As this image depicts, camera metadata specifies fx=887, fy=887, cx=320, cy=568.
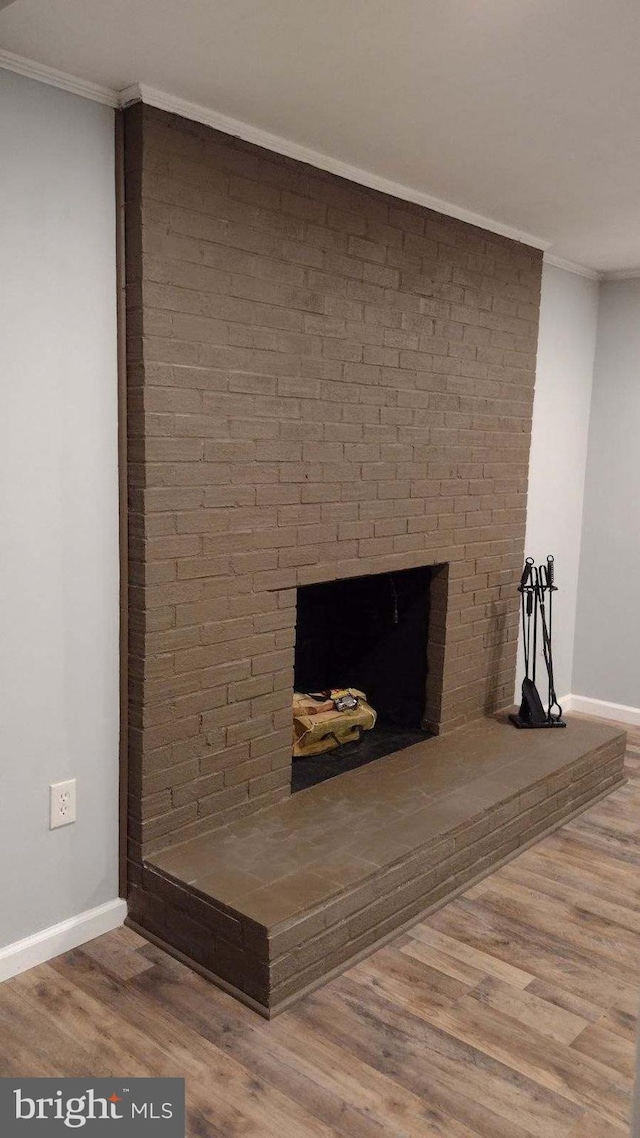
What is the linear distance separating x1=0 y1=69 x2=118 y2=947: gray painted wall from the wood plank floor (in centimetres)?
31

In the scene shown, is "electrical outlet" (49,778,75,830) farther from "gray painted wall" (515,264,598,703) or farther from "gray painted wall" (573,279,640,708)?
"gray painted wall" (573,279,640,708)

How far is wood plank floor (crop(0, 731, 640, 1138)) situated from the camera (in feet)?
6.07

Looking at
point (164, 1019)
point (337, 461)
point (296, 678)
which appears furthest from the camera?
point (296, 678)

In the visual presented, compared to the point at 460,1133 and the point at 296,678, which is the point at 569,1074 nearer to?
the point at 460,1133

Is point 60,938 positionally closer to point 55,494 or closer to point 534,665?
point 55,494

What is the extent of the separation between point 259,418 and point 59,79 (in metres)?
0.96

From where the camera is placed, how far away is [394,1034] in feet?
6.82

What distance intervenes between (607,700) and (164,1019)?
3.06 metres

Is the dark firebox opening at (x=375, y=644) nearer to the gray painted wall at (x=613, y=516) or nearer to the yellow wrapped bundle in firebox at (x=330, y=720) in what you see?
the yellow wrapped bundle in firebox at (x=330, y=720)

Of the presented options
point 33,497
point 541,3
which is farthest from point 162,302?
point 541,3

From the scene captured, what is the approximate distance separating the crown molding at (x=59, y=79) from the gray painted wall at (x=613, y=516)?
9.21 feet

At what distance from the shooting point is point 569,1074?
1986mm

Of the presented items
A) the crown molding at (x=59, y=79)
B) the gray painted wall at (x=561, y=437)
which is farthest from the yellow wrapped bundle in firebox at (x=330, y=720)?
the crown molding at (x=59, y=79)

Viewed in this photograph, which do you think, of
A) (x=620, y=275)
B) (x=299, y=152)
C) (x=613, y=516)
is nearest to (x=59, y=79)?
(x=299, y=152)
